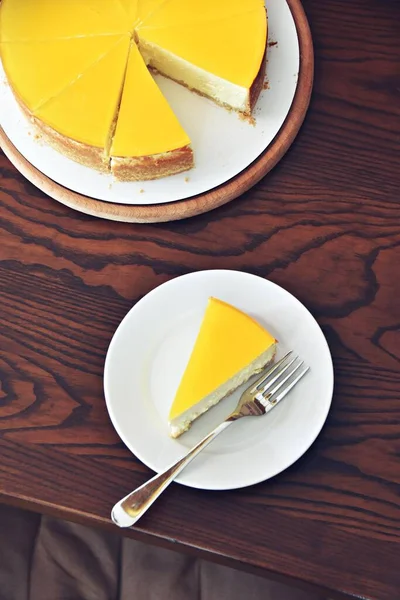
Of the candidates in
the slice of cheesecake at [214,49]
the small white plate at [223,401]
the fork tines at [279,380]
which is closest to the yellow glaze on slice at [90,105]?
Answer: the slice of cheesecake at [214,49]

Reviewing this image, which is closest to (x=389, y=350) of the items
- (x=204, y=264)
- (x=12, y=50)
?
(x=204, y=264)

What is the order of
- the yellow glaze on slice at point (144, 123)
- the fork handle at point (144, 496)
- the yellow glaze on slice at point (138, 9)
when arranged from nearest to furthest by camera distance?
the fork handle at point (144, 496) → the yellow glaze on slice at point (144, 123) → the yellow glaze on slice at point (138, 9)

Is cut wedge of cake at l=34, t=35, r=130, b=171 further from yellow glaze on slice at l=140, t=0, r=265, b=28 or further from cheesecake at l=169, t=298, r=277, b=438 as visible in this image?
cheesecake at l=169, t=298, r=277, b=438

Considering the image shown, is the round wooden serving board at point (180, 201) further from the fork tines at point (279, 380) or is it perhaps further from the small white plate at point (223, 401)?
the fork tines at point (279, 380)

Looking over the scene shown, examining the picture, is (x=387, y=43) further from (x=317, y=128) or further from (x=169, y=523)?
(x=169, y=523)

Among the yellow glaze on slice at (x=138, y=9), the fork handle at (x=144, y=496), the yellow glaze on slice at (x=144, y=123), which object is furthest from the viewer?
the yellow glaze on slice at (x=138, y=9)

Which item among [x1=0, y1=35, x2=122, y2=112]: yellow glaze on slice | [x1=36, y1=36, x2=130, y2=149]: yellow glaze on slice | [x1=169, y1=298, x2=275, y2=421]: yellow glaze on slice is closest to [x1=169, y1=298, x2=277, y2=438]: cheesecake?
[x1=169, y1=298, x2=275, y2=421]: yellow glaze on slice
